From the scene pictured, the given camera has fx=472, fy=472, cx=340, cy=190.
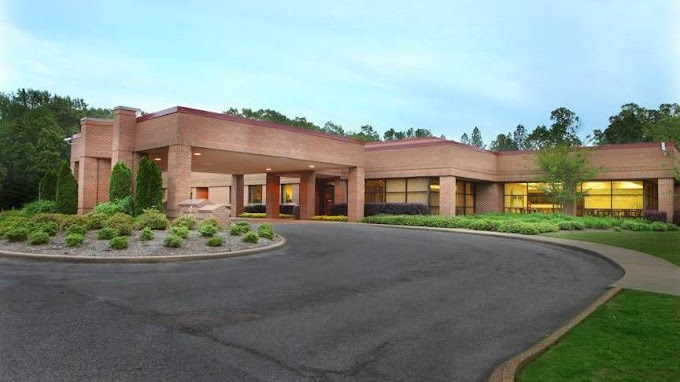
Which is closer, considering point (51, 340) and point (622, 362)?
point (622, 362)

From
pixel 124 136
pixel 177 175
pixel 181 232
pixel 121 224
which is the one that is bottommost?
pixel 181 232

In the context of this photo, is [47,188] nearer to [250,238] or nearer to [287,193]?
[250,238]

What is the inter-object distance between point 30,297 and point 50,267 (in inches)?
145

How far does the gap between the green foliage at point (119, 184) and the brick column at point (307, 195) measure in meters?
16.3

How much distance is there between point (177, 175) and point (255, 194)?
2671 cm

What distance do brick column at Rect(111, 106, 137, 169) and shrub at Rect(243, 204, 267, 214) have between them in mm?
20649

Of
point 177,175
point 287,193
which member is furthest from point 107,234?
point 287,193

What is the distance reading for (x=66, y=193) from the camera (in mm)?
26203

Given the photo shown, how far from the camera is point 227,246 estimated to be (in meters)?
15.1

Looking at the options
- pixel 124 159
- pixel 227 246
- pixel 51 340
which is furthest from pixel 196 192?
pixel 51 340

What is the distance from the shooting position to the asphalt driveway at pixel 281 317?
5.16 meters

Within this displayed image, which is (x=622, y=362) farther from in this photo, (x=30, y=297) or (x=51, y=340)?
(x=30, y=297)

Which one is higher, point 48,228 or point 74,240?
point 48,228

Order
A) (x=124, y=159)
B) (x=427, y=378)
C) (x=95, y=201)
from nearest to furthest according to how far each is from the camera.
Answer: (x=427, y=378) → (x=124, y=159) → (x=95, y=201)
